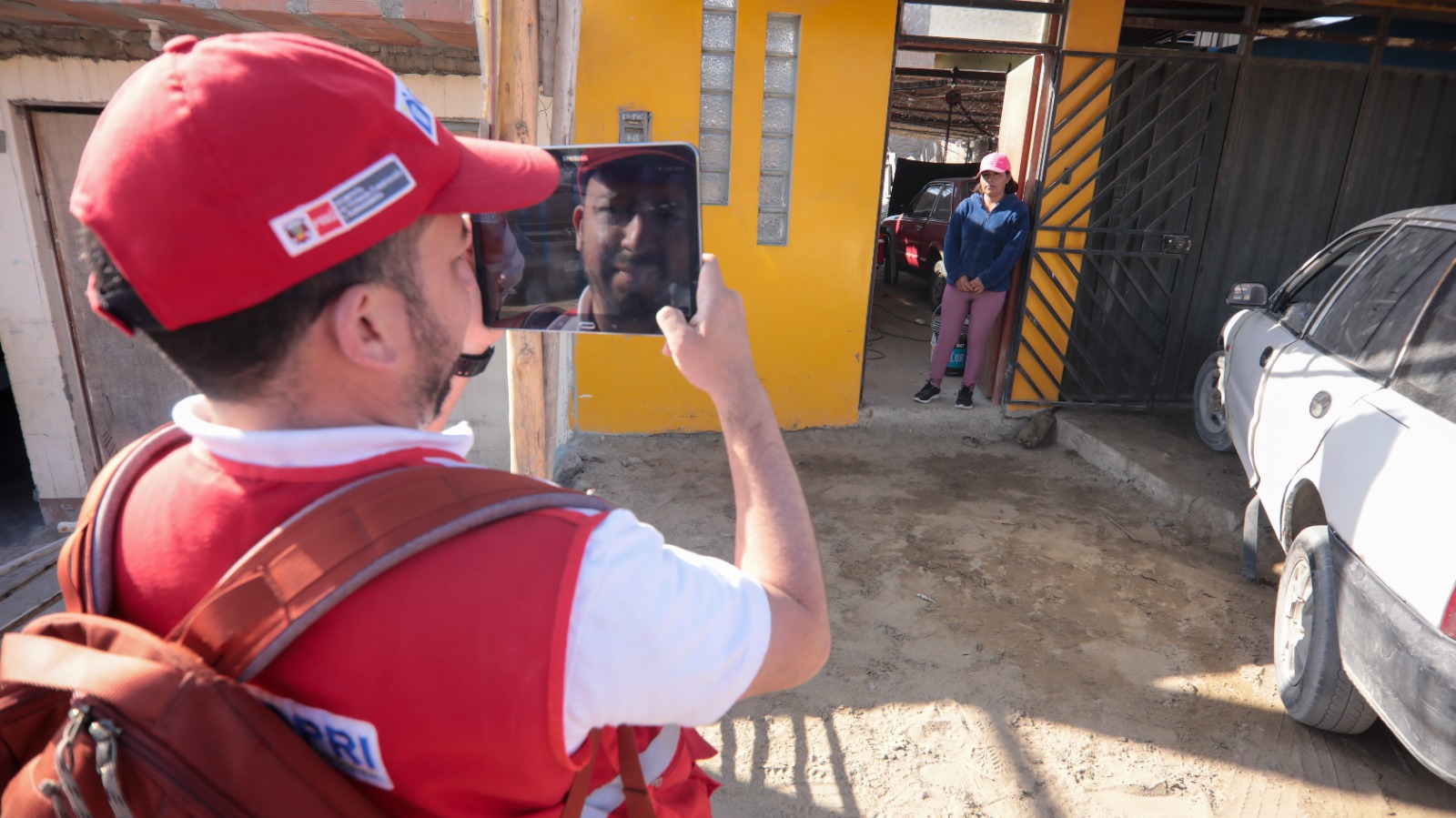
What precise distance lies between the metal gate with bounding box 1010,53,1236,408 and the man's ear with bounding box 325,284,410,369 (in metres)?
5.58

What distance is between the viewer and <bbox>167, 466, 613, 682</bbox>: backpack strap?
25.2 inches

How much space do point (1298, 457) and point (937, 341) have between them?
3.24 meters

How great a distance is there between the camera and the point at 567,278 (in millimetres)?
1337

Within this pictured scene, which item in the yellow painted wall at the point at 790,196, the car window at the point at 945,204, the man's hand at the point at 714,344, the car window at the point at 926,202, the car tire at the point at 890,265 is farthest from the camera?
the car tire at the point at 890,265

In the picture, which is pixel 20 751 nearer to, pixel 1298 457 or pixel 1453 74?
pixel 1298 457

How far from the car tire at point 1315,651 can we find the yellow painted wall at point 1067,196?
3192 millimetres

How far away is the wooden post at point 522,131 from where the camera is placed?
1.95 metres

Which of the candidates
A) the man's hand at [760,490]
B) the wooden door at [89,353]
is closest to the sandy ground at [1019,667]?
the man's hand at [760,490]

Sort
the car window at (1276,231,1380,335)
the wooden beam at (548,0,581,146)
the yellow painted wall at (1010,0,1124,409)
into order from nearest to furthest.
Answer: the wooden beam at (548,0,581,146) → the car window at (1276,231,1380,335) → the yellow painted wall at (1010,0,1124,409)

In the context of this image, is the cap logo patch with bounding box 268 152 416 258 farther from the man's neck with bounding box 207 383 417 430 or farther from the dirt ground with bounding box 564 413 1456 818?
the dirt ground with bounding box 564 413 1456 818

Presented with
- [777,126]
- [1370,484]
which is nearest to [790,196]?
[777,126]

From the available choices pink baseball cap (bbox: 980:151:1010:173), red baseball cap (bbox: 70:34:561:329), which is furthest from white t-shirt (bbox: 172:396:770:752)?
pink baseball cap (bbox: 980:151:1010:173)

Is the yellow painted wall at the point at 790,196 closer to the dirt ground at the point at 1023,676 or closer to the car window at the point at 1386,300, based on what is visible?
the dirt ground at the point at 1023,676

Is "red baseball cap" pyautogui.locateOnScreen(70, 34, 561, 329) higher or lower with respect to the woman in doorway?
higher
